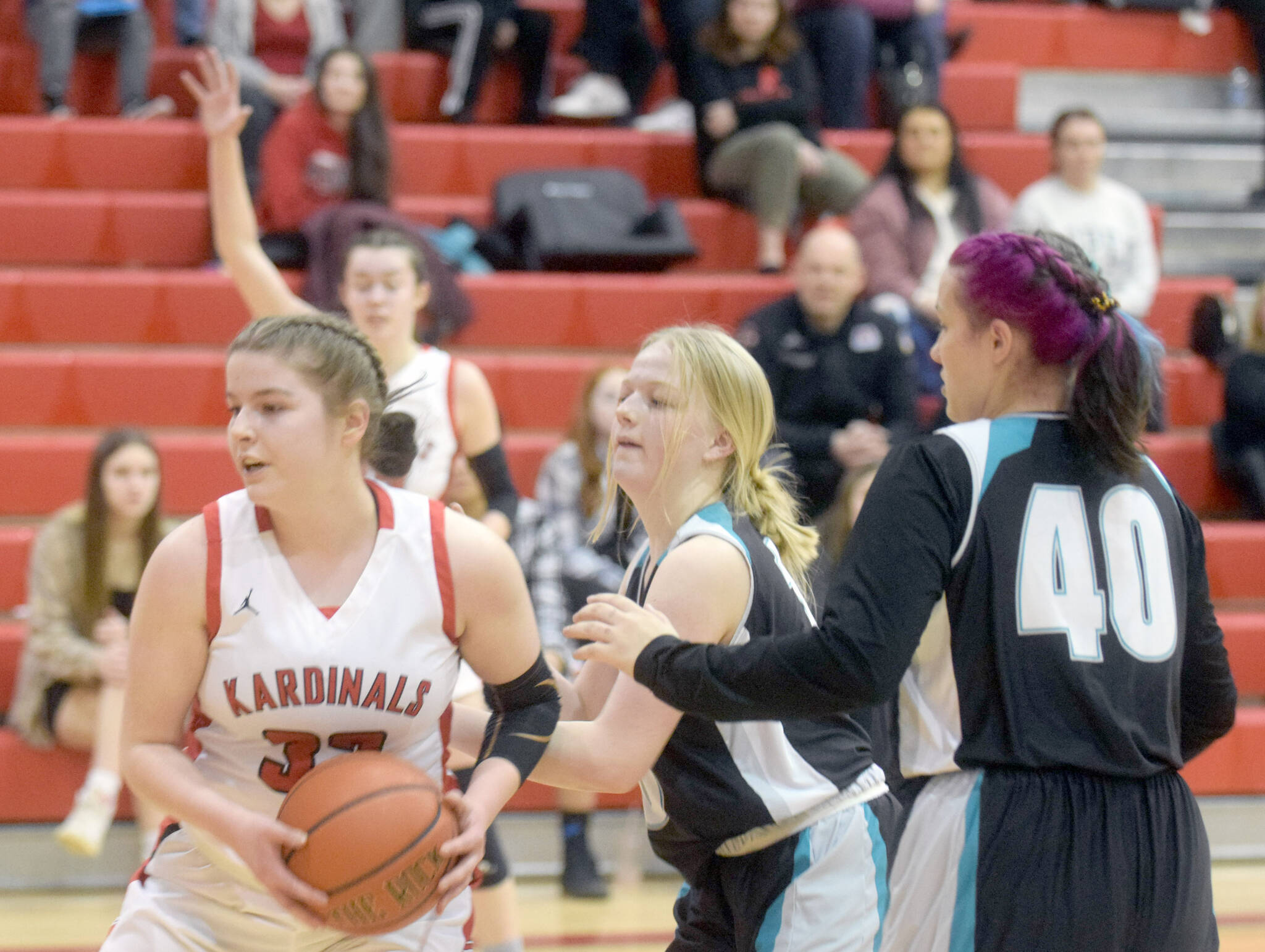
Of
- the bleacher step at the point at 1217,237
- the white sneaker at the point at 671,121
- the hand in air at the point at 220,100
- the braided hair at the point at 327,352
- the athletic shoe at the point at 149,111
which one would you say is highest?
the athletic shoe at the point at 149,111

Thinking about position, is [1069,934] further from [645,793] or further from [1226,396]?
[1226,396]

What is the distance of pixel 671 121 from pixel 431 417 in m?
4.33

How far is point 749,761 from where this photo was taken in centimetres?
211

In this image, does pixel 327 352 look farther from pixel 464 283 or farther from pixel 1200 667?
pixel 464 283

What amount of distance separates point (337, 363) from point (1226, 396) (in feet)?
15.5

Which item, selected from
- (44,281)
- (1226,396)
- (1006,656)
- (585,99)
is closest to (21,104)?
(44,281)

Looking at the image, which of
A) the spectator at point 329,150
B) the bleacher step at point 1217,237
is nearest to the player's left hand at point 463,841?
the spectator at point 329,150

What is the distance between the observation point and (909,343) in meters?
5.43

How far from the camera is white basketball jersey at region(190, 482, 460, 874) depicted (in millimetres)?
1987

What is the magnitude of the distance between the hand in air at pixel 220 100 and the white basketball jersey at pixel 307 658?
5.02 feet

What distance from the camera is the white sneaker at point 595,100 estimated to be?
7438 millimetres

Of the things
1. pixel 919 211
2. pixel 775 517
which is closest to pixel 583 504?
pixel 919 211

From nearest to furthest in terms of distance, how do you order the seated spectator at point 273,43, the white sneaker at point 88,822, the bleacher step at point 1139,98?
1. the white sneaker at point 88,822
2. the seated spectator at point 273,43
3. the bleacher step at point 1139,98

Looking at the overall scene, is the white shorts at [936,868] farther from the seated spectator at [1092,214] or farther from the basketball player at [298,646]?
the seated spectator at [1092,214]
